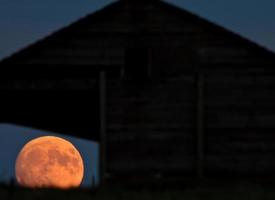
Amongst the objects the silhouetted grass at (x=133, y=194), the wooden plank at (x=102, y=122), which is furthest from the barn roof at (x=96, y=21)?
the silhouetted grass at (x=133, y=194)

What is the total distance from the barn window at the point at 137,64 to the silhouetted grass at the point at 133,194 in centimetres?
447

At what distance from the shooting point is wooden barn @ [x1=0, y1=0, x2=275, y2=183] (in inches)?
888

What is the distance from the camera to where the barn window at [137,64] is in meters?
23.0

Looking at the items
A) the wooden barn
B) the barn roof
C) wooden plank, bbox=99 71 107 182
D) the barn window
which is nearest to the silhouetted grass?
wooden plank, bbox=99 71 107 182

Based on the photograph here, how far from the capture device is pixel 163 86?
74.9 ft

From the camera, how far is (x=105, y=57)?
2286 cm

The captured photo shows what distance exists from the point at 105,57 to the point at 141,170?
396 centimetres

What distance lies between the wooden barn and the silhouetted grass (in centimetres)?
248

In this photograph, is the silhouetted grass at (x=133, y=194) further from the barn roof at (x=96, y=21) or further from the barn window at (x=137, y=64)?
the barn roof at (x=96, y=21)

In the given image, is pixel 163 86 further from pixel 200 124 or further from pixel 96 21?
pixel 96 21

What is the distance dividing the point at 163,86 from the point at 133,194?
17.8 ft

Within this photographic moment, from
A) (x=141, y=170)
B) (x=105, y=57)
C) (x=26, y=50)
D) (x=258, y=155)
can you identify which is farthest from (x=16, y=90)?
(x=258, y=155)

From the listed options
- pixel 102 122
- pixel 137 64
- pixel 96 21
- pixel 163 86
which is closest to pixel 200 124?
pixel 163 86

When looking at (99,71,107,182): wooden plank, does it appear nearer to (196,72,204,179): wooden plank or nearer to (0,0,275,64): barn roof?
(0,0,275,64): barn roof
